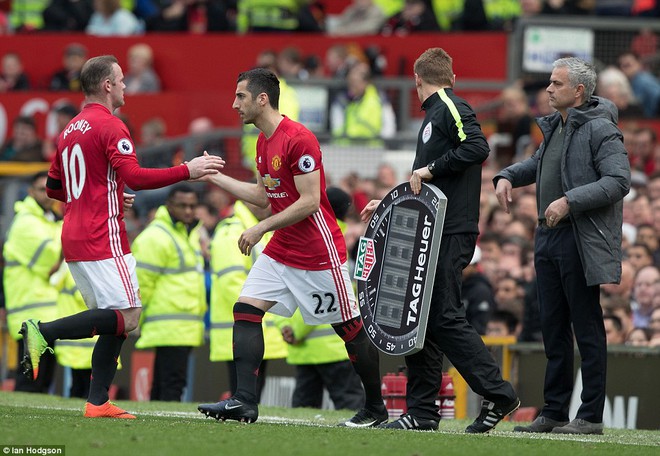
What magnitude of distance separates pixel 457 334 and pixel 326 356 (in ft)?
11.4

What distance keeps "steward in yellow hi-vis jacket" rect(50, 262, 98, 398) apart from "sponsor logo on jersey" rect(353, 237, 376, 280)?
190 inches

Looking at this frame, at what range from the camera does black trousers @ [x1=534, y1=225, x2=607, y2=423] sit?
938cm

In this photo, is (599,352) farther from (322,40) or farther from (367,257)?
(322,40)

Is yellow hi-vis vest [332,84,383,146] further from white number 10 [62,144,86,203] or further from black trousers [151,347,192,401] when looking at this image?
white number 10 [62,144,86,203]

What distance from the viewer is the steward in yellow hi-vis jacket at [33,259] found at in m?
14.4

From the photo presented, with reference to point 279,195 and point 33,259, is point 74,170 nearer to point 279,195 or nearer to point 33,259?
point 279,195

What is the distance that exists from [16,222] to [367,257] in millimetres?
5844

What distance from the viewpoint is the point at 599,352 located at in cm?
938

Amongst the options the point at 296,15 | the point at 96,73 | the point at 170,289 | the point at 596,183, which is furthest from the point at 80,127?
the point at 296,15

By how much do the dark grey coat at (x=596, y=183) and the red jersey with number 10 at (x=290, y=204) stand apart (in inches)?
61.6

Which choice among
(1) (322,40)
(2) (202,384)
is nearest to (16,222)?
(2) (202,384)

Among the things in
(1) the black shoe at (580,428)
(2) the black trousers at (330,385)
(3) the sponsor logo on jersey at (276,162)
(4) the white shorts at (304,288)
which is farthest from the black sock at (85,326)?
(2) the black trousers at (330,385)

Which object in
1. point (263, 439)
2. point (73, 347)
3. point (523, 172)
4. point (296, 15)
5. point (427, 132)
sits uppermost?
point (296, 15)

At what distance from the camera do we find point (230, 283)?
12922 millimetres
